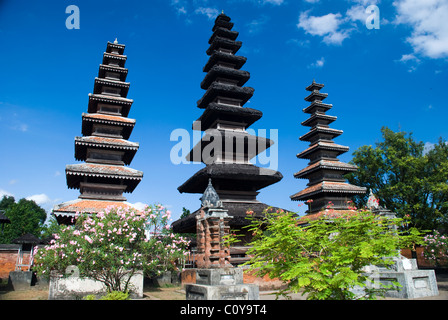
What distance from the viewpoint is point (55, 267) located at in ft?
37.7

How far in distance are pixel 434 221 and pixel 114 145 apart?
32161 millimetres

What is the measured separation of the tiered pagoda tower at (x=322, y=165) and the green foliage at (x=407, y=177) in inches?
170

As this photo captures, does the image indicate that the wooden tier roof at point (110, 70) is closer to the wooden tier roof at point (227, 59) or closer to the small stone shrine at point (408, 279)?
the wooden tier roof at point (227, 59)

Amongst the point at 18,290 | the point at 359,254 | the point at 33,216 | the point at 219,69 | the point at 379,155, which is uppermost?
the point at 219,69

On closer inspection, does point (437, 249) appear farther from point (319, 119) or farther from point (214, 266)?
point (319, 119)

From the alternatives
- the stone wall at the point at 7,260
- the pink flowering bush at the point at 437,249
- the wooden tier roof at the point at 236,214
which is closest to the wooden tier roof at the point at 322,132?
the wooden tier roof at the point at 236,214

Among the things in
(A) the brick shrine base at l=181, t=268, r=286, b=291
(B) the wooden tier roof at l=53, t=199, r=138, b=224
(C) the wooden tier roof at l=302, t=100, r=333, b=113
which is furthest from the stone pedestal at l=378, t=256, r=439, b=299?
(C) the wooden tier roof at l=302, t=100, r=333, b=113

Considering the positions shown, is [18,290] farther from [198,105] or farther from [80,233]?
[198,105]

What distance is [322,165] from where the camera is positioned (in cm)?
3027

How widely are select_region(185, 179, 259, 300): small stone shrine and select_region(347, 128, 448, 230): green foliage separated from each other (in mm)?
25018

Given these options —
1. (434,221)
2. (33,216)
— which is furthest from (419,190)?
(33,216)

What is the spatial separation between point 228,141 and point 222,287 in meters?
13.8

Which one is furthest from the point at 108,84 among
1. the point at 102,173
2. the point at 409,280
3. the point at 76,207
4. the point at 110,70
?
the point at 409,280

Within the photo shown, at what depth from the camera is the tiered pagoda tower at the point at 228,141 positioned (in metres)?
19.9
